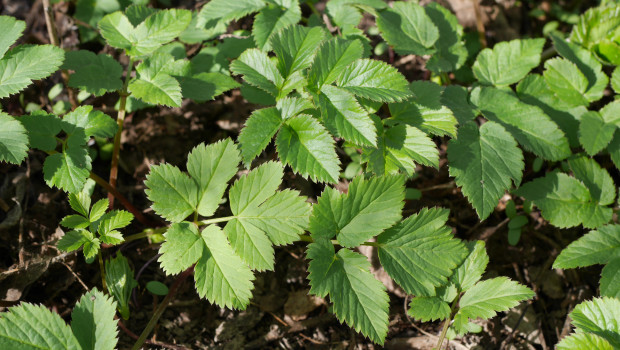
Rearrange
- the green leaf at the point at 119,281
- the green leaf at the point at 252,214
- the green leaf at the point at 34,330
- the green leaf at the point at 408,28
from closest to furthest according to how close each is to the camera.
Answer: the green leaf at the point at 34,330 < the green leaf at the point at 252,214 < the green leaf at the point at 119,281 < the green leaf at the point at 408,28

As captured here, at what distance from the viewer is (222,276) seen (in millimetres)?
1865

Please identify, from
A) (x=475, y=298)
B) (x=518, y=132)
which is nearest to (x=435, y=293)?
(x=475, y=298)

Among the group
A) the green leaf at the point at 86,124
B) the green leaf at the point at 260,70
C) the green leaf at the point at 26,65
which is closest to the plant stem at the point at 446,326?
the green leaf at the point at 260,70

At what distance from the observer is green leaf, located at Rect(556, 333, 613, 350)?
177 centimetres

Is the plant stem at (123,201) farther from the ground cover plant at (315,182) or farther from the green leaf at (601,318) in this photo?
the green leaf at (601,318)

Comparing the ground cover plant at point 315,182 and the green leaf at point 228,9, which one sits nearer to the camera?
the ground cover plant at point 315,182

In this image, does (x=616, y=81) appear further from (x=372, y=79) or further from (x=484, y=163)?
(x=372, y=79)

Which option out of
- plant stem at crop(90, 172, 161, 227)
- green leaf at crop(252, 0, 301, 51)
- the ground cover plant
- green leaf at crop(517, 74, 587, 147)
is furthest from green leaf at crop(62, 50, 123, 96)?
green leaf at crop(517, 74, 587, 147)

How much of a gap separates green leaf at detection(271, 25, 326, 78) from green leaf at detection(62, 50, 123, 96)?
2.71 ft

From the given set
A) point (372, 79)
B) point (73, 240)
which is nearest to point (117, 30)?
point (73, 240)

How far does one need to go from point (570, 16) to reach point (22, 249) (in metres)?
A: 3.97

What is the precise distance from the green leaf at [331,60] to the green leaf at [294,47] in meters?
0.06

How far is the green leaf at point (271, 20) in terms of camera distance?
96.7 inches

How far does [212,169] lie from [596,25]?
7.84 ft
